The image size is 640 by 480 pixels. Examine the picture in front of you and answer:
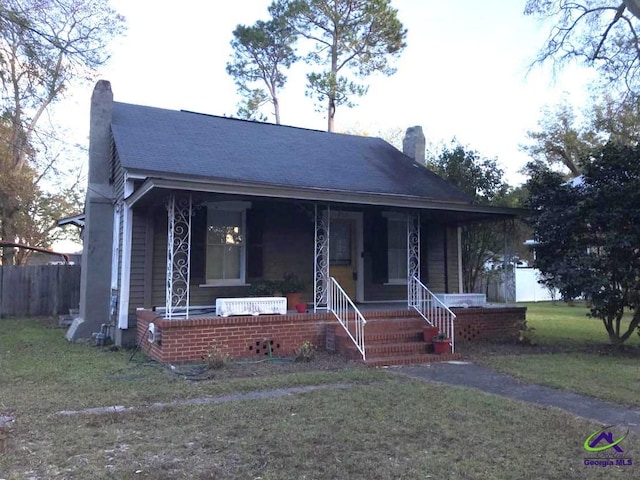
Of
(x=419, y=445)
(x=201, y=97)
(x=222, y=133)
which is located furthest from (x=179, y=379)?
(x=201, y=97)

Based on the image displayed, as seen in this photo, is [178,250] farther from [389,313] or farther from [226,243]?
[389,313]

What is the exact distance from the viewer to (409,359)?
26.7 feet

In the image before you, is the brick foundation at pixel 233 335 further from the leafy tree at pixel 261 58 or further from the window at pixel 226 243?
the leafy tree at pixel 261 58

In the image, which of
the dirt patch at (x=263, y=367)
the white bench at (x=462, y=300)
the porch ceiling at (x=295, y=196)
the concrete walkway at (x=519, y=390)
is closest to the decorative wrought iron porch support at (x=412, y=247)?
the porch ceiling at (x=295, y=196)

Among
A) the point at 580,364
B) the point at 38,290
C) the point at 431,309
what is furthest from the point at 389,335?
the point at 38,290

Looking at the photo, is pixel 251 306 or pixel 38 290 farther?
pixel 38 290

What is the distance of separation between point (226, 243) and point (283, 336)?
244 cm

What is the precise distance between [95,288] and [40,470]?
7489 mm

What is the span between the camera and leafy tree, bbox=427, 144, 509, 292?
531 inches

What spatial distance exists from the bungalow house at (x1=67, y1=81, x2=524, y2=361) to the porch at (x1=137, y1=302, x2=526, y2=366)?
0.10 feet

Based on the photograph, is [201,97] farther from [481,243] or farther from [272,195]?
[272,195]

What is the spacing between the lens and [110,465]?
12.4 feet

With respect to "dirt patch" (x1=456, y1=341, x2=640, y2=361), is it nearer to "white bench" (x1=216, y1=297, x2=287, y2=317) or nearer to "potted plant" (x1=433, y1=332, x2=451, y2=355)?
"potted plant" (x1=433, y1=332, x2=451, y2=355)

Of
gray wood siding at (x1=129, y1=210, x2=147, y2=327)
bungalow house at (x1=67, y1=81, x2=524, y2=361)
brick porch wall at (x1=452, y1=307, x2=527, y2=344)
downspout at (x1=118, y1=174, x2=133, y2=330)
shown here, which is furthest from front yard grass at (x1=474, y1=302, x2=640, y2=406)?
downspout at (x1=118, y1=174, x2=133, y2=330)
